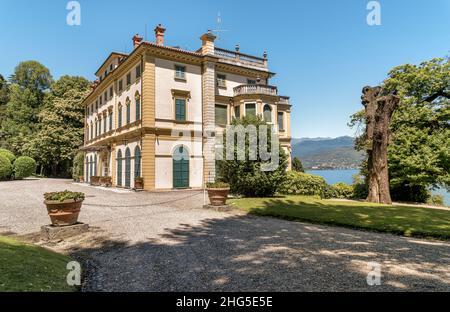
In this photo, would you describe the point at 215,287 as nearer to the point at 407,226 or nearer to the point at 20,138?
the point at 407,226

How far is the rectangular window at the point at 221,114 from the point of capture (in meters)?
25.7

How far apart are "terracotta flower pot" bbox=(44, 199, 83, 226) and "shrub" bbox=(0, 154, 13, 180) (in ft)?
117

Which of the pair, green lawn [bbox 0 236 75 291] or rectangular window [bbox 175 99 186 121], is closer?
green lawn [bbox 0 236 75 291]

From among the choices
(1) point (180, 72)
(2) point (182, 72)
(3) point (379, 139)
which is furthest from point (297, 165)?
(3) point (379, 139)

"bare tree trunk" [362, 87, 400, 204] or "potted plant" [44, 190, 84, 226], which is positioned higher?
"bare tree trunk" [362, 87, 400, 204]

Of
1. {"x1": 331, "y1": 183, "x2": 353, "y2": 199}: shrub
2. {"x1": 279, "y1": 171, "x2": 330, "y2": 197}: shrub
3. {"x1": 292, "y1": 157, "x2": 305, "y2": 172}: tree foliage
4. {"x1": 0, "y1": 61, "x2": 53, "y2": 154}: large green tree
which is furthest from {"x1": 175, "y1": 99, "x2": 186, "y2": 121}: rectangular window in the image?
{"x1": 0, "y1": 61, "x2": 53, "y2": 154}: large green tree

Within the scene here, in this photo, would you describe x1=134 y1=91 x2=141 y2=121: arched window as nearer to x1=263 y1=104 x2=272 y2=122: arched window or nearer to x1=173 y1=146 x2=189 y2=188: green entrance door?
x1=173 y1=146 x2=189 y2=188: green entrance door

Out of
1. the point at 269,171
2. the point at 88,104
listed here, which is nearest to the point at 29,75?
the point at 88,104

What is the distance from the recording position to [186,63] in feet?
78.5

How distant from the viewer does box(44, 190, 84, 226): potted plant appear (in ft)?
24.1

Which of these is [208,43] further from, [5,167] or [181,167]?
[5,167]

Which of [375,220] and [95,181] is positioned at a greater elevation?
[95,181]

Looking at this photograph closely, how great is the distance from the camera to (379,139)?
15.7 m

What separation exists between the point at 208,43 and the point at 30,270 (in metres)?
24.2
